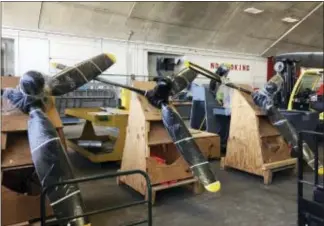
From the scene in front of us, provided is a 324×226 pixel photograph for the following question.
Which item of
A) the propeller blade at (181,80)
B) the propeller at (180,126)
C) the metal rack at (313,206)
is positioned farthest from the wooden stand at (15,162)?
the metal rack at (313,206)

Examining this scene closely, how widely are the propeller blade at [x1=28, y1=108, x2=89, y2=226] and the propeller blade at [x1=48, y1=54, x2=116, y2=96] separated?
0.47m

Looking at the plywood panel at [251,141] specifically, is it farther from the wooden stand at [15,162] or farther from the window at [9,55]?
the window at [9,55]

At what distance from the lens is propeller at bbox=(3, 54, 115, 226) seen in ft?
6.70

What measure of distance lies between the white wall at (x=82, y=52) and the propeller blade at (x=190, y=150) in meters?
6.32

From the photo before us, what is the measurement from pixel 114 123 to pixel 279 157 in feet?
7.62

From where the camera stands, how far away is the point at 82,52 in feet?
31.1

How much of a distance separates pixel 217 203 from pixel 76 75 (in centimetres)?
194

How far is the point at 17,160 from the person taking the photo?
7.96 ft

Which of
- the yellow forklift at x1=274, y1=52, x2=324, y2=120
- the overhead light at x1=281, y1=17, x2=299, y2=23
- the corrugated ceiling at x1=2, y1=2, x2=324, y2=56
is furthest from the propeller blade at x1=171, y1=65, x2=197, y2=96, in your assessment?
the overhead light at x1=281, y1=17, x2=299, y2=23

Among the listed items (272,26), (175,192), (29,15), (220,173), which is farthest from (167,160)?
(272,26)

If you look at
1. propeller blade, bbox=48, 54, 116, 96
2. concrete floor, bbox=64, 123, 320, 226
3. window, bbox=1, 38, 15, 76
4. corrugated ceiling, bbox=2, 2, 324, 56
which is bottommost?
concrete floor, bbox=64, 123, 320, 226

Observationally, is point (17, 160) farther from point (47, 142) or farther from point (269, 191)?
point (269, 191)

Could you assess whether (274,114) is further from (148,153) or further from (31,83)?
(31,83)

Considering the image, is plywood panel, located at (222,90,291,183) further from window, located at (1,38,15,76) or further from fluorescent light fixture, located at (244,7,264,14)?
window, located at (1,38,15,76)
